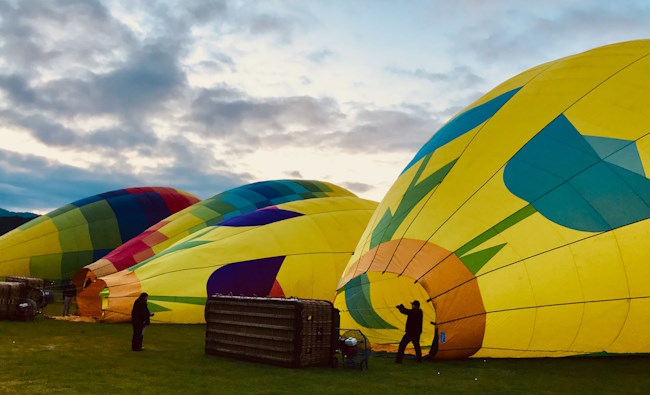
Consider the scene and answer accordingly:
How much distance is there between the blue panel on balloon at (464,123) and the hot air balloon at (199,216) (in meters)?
9.23

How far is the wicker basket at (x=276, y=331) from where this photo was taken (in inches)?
322

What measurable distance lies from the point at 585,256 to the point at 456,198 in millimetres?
2022

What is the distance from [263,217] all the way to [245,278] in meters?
2.49

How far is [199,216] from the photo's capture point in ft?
62.2

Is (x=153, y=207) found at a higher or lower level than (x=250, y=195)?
lower

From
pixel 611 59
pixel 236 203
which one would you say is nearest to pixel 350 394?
pixel 611 59

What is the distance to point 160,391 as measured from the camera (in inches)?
253

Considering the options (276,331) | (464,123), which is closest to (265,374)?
(276,331)

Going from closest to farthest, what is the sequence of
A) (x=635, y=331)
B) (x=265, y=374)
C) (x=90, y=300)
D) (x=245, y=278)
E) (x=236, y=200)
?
1. (x=265, y=374)
2. (x=635, y=331)
3. (x=245, y=278)
4. (x=90, y=300)
5. (x=236, y=200)

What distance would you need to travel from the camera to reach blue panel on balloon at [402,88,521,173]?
10.4 m

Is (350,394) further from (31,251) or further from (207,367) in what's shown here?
(31,251)

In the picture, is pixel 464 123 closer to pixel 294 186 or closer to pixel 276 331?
pixel 276 331

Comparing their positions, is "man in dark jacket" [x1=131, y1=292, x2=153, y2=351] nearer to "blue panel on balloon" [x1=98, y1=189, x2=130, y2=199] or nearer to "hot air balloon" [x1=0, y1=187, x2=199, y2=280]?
"hot air balloon" [x1=0, y1=187, x2=199, y2=280]

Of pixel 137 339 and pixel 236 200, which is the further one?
pixel 236 200
